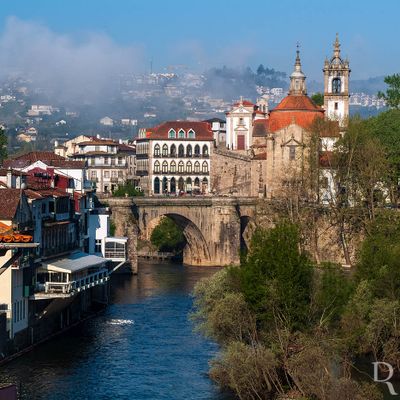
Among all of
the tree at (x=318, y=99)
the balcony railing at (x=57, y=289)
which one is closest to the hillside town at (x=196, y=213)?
the balcony railing at (x=57, y=289)

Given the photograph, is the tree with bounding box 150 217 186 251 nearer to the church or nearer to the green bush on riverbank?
the church

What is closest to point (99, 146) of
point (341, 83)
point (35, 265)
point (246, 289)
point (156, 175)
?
Answer: point (156, 175)

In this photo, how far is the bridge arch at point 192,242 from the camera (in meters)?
126

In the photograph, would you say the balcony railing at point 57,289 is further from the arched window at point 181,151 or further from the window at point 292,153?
the arched window at point 181,151

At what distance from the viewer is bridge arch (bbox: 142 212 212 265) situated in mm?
125812

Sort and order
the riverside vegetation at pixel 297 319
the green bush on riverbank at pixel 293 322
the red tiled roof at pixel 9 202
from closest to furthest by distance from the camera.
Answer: the green bush on riverbank at pixel 293 322
the riverside vegetation at pixel 297 319
the red tiled roof at pixel 9 202

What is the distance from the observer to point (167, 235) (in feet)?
435

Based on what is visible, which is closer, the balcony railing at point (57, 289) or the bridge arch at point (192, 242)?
the balcony railing at point (57, 289)

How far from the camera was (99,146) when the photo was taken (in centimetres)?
17238

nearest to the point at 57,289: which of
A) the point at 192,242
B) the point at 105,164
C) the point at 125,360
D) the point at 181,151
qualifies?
the point at 125,360

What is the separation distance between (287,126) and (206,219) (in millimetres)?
12718

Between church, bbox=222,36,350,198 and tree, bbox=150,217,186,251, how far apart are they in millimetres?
9685

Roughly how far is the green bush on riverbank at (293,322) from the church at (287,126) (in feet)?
182

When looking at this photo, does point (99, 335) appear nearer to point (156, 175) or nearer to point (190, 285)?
point (190, 285)
